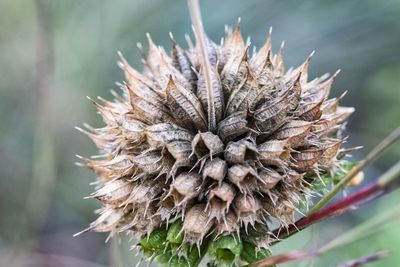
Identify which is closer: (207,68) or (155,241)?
(207,68)

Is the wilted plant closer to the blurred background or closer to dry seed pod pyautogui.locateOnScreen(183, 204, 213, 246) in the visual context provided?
dry seed pod pyautogui.locateOnScreen(183, 204, 213, 246)

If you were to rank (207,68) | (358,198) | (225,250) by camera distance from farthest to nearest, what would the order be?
1. (225,250)
2. (207,68)
3. (358,198)

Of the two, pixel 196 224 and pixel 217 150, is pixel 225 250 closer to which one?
pixel 196 224

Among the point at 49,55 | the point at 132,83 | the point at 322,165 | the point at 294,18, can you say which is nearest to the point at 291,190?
the point at 322,165

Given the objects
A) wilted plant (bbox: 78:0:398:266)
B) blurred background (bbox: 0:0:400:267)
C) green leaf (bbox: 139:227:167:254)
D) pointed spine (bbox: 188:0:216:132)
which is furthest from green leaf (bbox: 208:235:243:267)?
blurred background (bbox: 0:0:400:267)

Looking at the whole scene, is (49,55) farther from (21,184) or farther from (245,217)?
(245,217)

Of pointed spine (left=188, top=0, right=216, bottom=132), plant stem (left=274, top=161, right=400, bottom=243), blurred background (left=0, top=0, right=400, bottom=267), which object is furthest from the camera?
blurred background (left=0, top=0, right=400, bottom=267)

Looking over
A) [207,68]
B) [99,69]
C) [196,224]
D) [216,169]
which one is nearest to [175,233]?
[196,224]

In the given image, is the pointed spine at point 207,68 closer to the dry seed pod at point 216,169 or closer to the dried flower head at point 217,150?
the dried flower head at point 217,150
